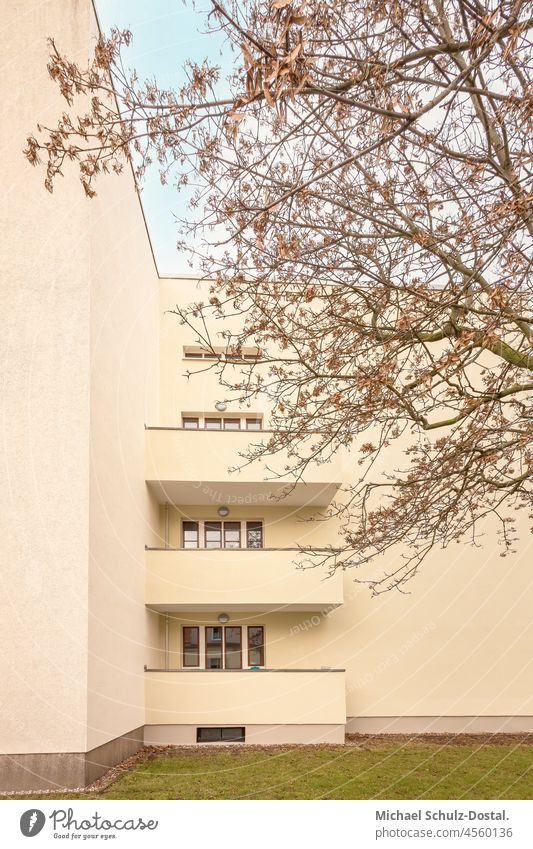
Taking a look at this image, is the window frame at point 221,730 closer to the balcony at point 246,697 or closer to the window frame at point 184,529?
the balcony at point 246,697

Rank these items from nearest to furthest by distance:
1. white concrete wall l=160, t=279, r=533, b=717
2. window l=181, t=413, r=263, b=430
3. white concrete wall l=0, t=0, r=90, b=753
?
white concrete wall l=0, t=0, r=90, b=753 < white concrete wall l=160, t=279, r=533, b=717 < window l=181, t=413, r=263, b=430

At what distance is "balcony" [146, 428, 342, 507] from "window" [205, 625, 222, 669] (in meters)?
2.80

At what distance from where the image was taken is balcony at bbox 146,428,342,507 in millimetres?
15141

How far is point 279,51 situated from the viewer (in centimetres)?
459

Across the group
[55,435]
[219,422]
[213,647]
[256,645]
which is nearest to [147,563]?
[213,647]

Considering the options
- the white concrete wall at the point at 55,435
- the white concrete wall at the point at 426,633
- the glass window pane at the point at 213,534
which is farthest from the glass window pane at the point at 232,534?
the white concrete wall at the point at 55,435

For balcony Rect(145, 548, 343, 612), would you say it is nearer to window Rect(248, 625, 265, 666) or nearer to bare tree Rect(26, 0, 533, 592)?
window Rect(248, 625, 265, 666)

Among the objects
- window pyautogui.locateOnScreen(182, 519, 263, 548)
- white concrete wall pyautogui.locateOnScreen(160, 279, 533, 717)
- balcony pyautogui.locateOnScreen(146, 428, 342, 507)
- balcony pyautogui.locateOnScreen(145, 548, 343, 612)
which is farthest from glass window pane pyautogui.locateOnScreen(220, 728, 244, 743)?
balcony pyautogui.locateOnScreen(146, 428, 342, 507)

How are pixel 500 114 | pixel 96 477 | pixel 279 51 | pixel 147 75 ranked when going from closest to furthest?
1. pixel 279 51
2. pixel 500 114
3. pixel 147 75
4. pixel 96 477

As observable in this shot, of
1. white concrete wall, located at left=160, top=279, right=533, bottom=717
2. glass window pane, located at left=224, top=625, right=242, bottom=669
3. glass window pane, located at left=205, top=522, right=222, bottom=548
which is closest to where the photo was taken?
white concrete wall, located at left=160, top=279, right=533, bottom=717

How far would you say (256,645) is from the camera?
16.3 m

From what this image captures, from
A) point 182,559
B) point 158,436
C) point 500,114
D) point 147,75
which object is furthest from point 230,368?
point 500,114

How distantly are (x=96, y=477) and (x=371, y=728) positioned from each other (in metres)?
8.26

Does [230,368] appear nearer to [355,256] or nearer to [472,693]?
[472,693]
